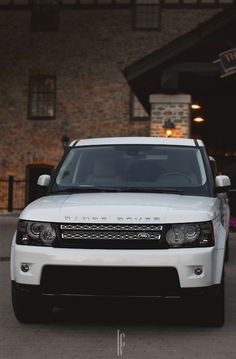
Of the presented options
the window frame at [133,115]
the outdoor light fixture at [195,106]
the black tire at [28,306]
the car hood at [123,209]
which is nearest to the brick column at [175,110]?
the outdoor light fixture at [195,106]

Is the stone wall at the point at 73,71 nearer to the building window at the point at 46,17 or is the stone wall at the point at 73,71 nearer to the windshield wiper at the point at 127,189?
the building window at the point at 46,17

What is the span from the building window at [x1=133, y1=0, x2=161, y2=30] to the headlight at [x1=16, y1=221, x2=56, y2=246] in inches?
1025

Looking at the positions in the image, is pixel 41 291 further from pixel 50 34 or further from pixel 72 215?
pixel 50 34

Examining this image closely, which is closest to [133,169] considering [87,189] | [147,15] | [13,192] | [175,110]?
[87,189]

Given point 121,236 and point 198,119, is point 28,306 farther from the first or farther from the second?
point 198,119

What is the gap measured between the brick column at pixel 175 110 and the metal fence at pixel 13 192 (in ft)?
38.6

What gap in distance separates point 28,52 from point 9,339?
88.6 feet

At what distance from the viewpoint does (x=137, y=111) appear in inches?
1228

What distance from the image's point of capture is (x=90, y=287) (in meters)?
6.20

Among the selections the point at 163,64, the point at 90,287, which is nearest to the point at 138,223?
the point at 90,287

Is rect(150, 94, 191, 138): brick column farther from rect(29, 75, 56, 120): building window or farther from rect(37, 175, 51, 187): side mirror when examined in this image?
rect(37, 175, 51, 187): side mirror

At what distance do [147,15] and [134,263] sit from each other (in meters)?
26.6

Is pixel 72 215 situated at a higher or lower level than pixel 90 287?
higher

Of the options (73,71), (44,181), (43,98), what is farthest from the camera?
(43,98)
